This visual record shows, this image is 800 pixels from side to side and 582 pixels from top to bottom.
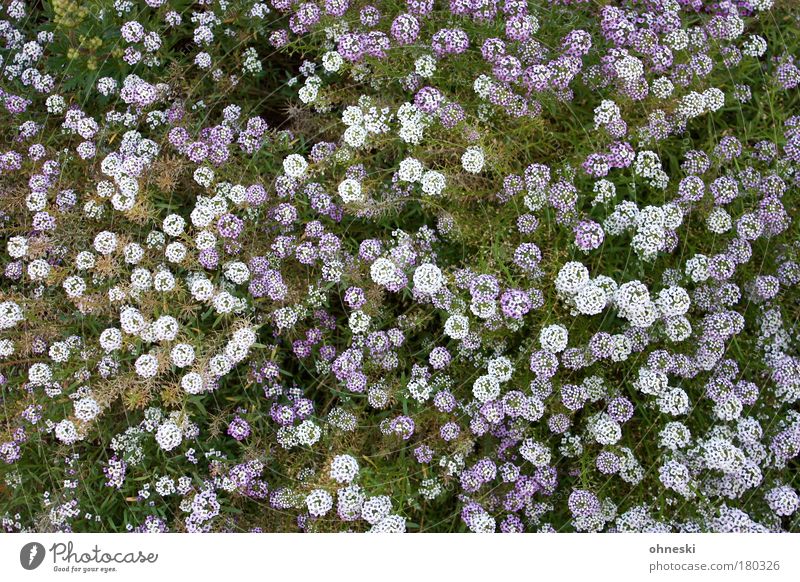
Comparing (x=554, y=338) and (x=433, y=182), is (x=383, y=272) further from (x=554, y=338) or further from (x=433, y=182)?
(x=554, y=338)

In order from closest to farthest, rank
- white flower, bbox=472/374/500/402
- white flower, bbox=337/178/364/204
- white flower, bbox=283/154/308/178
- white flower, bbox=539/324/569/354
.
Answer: white flower, bbox=539/324/569/354, white flower, bbox=472/374/500/402, white flower, bbox=337/178/364/204, white flower, bbox=283/154/308/178

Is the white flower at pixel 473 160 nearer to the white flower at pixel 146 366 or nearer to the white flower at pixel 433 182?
the white flower at pixel 433 182

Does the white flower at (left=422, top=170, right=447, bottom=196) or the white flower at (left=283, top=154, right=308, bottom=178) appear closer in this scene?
the white flower at (left=422, top=170, right=447, bottom=196)

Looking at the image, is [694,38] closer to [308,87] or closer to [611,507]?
[308,87]

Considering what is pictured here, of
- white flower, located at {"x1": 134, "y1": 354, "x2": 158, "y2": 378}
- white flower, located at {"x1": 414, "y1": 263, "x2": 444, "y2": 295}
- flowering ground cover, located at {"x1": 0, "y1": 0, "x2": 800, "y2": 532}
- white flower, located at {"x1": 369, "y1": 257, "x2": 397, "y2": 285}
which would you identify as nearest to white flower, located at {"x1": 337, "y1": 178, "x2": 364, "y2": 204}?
flowering ground cover, located at {"x1": 0, "y1": 0, "x2": 800, "y2": 532}
